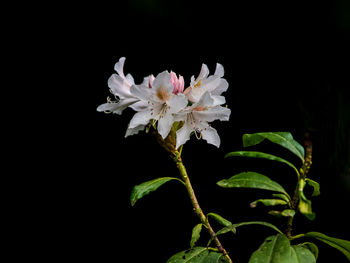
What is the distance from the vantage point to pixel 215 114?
1.42 metres

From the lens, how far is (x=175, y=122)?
1.46 metres

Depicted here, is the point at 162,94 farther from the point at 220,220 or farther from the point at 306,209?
the point at 306,209

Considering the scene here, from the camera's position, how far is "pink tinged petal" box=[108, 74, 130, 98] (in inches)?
58.1

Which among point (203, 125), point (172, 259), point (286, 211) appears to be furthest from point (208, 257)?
point (203, 125)

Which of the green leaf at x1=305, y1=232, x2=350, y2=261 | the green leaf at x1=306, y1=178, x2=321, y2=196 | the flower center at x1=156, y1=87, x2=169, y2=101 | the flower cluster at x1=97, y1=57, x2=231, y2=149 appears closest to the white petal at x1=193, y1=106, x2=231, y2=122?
the flower cluster at x1=97, y1=57, x2=231, y2=149

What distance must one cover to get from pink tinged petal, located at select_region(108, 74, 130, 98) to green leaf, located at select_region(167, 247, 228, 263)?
527mm

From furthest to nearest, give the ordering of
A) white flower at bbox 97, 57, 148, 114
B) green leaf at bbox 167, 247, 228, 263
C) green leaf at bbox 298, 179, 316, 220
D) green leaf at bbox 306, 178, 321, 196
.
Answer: white flower at bbox 97, 57, 148, 114
green leaf at bbox 167, 247, 228, 263
green leaf at bbox 306, 178, 321, 196
green leaf at bbox 298, 179, 316, 220

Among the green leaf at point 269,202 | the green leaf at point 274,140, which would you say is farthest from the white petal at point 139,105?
the green leaf at point 269,202

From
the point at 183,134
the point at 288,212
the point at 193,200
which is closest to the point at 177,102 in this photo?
the point at 183,134

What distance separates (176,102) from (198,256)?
469 mm

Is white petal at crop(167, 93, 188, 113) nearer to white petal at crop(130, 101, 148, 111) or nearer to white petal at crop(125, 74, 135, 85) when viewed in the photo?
white petal at crop(130, 101, 148, 111)

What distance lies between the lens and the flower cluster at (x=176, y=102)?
1.38 meters

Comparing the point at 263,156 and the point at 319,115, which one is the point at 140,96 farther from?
the point at 319,115

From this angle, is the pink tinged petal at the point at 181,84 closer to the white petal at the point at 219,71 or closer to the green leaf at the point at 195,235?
the white petal at the point at 219,71
